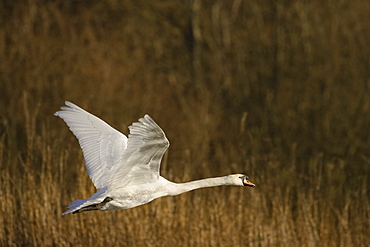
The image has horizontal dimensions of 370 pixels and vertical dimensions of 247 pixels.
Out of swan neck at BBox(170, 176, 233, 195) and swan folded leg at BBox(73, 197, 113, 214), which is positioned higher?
swan neck at BBox(170, 176, 233, 195)

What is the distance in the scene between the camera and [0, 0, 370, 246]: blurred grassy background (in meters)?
7.74

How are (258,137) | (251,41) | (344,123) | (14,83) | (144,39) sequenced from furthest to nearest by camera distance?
(144,39) < (14,83) < (251,41) < (258,137) < (344,123)

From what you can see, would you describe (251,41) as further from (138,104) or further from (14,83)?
(14,83)

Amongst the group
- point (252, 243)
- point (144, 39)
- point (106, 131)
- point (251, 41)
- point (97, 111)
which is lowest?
point (252, 243)

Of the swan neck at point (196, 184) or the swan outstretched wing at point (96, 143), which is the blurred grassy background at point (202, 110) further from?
the swan neck at point (196, 184)

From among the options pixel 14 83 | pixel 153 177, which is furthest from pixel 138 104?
pixel 153 177

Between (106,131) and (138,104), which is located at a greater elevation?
(138,104)

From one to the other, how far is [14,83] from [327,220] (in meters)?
6.74

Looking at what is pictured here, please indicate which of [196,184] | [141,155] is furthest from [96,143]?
[141,155]

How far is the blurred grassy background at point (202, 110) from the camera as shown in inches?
305

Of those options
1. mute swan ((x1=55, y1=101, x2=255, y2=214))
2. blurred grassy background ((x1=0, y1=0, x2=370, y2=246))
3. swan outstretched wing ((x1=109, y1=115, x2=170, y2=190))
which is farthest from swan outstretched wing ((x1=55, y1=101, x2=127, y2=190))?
blurred grassy background ((x1=0, y1=0, x2=370, y2=246))

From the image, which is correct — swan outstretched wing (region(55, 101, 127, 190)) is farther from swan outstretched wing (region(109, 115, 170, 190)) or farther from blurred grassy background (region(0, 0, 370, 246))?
blurred grassy background (region(0, 0, 370, 246))

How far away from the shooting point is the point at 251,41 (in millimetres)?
12273

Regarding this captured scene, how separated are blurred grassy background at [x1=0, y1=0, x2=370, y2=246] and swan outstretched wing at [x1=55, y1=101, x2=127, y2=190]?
677 millimetres
